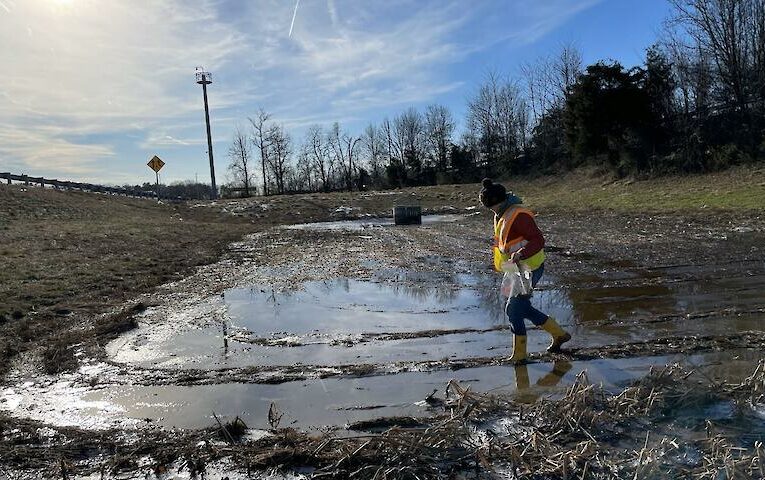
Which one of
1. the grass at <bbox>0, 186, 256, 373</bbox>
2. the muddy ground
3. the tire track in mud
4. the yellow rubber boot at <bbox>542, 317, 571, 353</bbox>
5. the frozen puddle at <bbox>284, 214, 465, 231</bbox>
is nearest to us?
the muddy ground

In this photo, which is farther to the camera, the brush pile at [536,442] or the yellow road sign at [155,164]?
the yellow road sign at [155,164]

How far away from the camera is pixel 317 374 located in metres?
5.78

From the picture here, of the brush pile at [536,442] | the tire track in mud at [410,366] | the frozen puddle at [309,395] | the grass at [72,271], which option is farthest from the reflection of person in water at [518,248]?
the grass at [72,271]

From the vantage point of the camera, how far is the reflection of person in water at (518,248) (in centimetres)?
580

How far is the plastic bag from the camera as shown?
577 cm

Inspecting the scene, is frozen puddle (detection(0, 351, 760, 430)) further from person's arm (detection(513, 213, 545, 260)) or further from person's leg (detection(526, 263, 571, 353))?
person's arm (detection(513, 213, 545, 260))

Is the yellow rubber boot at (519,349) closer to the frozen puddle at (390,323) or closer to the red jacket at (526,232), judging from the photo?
the frozen puddle at (390,323)

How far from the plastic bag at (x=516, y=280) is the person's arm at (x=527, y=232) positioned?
14cm

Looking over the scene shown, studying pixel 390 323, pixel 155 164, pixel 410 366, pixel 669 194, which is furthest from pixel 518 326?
pixel 155 164

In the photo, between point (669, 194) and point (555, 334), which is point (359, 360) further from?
point (669, 194)

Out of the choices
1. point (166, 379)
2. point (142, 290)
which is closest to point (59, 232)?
point (142, 290)

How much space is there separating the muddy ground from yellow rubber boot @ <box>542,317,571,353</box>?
194mm

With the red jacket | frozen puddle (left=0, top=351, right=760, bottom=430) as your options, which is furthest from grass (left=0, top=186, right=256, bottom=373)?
the red jacket

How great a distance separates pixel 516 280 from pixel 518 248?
0.34 meters
